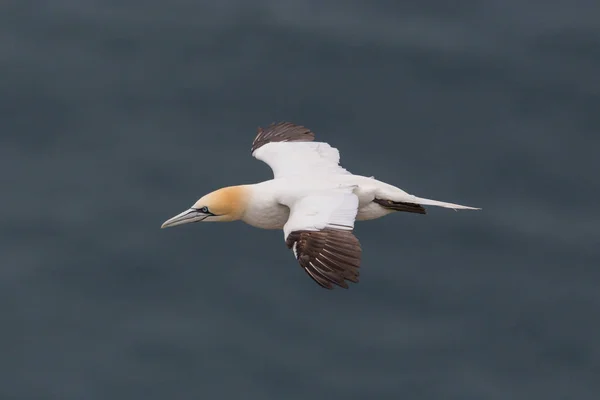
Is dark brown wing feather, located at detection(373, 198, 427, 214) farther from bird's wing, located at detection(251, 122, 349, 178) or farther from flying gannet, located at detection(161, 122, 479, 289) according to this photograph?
bird's wing, located at detection(251, 122, 349, 178)

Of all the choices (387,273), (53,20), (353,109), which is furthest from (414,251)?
(53,20)

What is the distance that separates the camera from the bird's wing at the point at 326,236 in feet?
77.6

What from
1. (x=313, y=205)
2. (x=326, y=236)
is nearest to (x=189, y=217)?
(x=313, y=205)

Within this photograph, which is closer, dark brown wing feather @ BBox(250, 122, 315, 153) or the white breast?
the white breast

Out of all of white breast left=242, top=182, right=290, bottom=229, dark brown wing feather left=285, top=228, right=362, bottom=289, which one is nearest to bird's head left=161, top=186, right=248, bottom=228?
white breast left=242, top=182, right=290, bottom=229

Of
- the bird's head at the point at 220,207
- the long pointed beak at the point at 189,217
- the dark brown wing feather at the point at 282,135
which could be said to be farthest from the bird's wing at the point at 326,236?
the dark brown wing feather at the point at 282,135

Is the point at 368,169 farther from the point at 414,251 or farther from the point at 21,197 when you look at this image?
the point at 21,197

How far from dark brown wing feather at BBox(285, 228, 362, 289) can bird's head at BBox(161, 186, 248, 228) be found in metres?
1.47

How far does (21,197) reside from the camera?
35906 mm

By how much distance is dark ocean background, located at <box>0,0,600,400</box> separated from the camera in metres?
35.2

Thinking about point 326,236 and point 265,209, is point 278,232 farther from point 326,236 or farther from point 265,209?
point 326,236

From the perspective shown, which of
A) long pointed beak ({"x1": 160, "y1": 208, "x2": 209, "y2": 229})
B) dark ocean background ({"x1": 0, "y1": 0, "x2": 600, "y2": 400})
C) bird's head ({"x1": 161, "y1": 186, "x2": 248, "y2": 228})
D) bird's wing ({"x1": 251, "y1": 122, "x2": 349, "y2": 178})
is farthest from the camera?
dark ocean background ({"x1": 0, "y1": 0, "x2": 600, "y2": 400})

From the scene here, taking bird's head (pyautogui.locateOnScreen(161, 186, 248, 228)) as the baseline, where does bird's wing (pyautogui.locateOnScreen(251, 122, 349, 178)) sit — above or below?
above

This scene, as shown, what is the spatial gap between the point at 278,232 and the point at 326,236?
1279 centimetres
